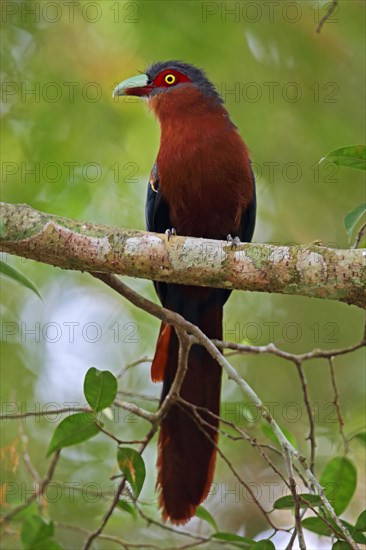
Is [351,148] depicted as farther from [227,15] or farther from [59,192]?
[227,15]

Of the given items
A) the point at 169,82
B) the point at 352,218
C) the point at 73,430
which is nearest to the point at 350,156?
the point at 352,218

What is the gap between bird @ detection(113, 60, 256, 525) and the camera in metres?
3.95

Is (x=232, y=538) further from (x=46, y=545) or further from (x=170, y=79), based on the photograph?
(x=170, y=79)

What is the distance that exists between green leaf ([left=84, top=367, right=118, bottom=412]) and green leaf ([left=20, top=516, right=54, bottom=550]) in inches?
19.4

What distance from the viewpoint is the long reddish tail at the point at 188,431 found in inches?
147

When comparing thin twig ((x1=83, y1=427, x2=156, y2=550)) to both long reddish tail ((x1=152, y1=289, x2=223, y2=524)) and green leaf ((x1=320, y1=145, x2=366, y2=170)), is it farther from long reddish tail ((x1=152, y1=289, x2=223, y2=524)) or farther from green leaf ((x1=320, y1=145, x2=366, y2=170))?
Result: green leaf ((x1=320, y1=145, x2=366, y2=170))

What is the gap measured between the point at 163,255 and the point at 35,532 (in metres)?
1.20

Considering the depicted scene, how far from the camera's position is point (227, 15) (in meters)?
6.05

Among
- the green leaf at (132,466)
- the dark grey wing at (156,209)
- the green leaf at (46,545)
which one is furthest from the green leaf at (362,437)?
the dark grey wing at (156,209)

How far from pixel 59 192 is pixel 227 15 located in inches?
75.2

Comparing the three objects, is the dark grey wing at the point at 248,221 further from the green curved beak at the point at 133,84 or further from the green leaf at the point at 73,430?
the green leaf at the point at 73,430

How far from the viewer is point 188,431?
3969mm

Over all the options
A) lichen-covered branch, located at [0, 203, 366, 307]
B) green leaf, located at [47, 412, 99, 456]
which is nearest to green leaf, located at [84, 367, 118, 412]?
green leaf, located at [47, 412, 99, 456]

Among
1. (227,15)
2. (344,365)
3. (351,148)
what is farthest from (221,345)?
(227,15)
